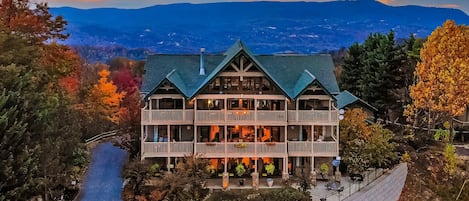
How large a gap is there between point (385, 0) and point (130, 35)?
58.6ft

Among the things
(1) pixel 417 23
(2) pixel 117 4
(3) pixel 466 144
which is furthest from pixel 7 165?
(1) pixel 417 23

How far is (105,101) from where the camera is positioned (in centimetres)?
3070

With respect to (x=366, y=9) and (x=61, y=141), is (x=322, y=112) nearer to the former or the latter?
(x=61, y=141)

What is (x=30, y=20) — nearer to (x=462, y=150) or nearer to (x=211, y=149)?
(x=211, y=149)

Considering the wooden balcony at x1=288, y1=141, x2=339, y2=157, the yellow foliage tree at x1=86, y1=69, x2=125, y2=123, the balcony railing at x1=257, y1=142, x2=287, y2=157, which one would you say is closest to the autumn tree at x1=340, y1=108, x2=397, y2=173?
the wooden balcony at x1=288, y1=141, x2=339, y2=157

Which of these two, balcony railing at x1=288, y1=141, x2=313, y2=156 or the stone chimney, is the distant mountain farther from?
balcony railing at x1=288, y1=141, x2=313, y2=156

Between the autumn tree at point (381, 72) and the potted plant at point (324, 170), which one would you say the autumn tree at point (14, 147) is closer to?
the potted plant at point (324, 170)

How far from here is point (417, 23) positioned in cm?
3681

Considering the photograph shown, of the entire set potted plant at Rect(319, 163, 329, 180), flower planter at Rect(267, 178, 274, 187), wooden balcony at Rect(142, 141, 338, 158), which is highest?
wooden balcony at Rect(142, 141, 338, 158)

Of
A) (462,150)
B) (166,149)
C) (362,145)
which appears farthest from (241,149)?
(462,150)

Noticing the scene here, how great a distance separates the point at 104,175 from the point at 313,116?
873cm

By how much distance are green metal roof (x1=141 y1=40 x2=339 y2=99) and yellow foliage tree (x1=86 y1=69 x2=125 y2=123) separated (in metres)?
7.16

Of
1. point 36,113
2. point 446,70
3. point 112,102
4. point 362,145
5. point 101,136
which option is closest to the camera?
point 36,113

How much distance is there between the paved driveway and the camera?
20562 millimetres
